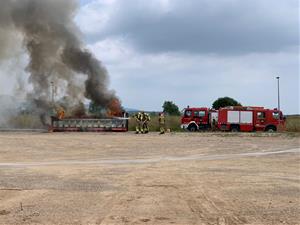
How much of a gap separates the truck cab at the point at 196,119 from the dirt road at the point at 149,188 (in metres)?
20.6

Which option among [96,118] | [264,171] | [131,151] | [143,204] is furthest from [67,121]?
[143,204]

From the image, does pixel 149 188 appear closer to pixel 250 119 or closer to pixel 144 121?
→ pixel 144 121

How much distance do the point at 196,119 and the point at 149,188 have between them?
1222 inches

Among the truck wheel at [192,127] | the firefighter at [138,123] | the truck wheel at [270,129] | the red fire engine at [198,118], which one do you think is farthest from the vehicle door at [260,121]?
the firefighter at [138,123]

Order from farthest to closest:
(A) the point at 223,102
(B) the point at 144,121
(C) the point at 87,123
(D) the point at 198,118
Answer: (A) the point at 223,102
(D) the point at 198,118
(C) the point at 87,123
(B) the point at 144,121

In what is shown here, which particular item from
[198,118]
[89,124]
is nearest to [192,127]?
[198,118]

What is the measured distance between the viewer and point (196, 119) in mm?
41938

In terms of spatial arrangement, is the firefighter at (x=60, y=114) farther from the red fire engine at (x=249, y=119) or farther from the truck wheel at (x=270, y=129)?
the truck wheel at (x=270, y=129)

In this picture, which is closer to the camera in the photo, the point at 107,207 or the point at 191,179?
the point at 107,207

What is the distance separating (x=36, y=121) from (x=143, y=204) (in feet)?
120

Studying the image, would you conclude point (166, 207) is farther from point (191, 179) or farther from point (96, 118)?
point (96, 118)

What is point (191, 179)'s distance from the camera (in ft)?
41.9

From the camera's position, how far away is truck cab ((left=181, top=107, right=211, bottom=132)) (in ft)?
138

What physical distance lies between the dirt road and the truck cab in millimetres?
20643
